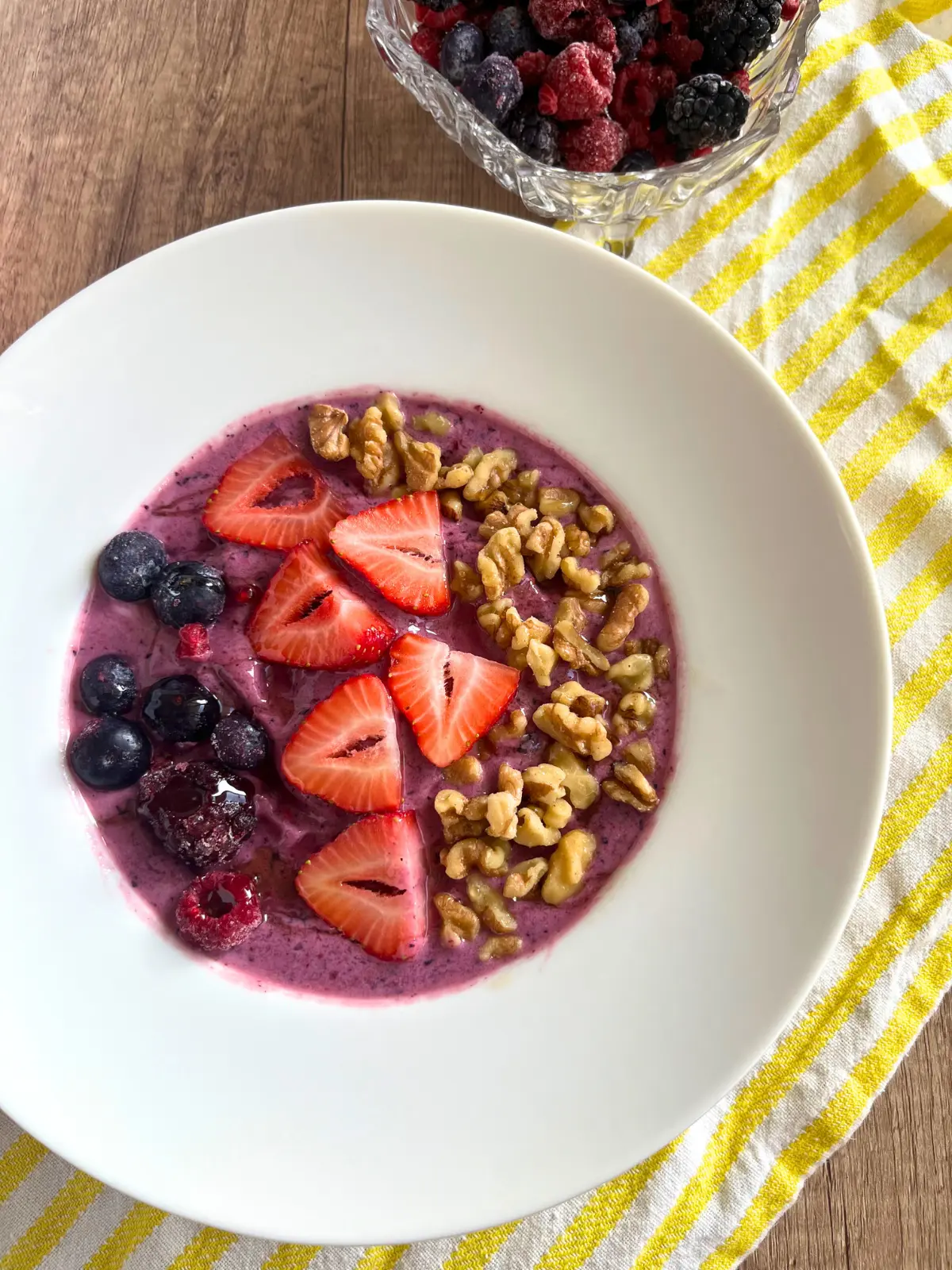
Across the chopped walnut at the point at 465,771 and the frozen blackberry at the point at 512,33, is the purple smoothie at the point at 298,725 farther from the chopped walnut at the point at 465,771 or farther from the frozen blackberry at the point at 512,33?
the frozen blackberry at the point at 512,33

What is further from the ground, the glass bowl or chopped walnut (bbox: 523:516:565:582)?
the glass bowl

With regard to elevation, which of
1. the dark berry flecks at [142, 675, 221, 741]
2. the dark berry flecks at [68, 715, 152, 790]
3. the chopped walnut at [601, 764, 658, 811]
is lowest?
the dark berry flecks at [68, 715, 152, 790]

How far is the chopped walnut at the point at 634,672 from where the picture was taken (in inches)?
60.6

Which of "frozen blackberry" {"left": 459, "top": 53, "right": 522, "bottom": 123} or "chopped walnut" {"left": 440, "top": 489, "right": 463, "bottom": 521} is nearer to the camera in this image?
"frozen blackberry" {"left": 459, "top": 53, "right": 522, "bottom": 123}

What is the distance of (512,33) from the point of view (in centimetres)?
150

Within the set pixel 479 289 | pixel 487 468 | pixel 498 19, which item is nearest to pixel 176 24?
pixel 498 19

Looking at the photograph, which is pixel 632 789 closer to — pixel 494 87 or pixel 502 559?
pixel 502 559

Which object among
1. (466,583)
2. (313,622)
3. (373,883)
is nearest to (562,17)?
(466,583)

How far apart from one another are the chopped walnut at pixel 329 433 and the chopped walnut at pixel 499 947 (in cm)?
79

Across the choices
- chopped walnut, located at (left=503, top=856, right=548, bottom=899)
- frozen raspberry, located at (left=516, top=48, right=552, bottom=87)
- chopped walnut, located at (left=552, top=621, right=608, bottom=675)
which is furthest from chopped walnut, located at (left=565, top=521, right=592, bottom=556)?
frozen raspberry, located at (left=516, top=48, right=552, bottom=87)

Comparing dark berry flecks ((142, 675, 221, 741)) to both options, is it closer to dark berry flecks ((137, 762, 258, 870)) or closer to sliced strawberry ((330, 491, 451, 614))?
dark berry flecks ((137, 762, 258, 870))

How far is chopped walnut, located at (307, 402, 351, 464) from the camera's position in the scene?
155 cm

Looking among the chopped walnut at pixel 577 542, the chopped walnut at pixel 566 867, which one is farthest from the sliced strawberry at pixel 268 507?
the chopped walnut at pixel 566 867

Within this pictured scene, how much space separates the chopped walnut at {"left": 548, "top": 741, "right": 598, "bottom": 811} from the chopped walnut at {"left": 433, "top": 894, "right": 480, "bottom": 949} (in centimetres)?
23
